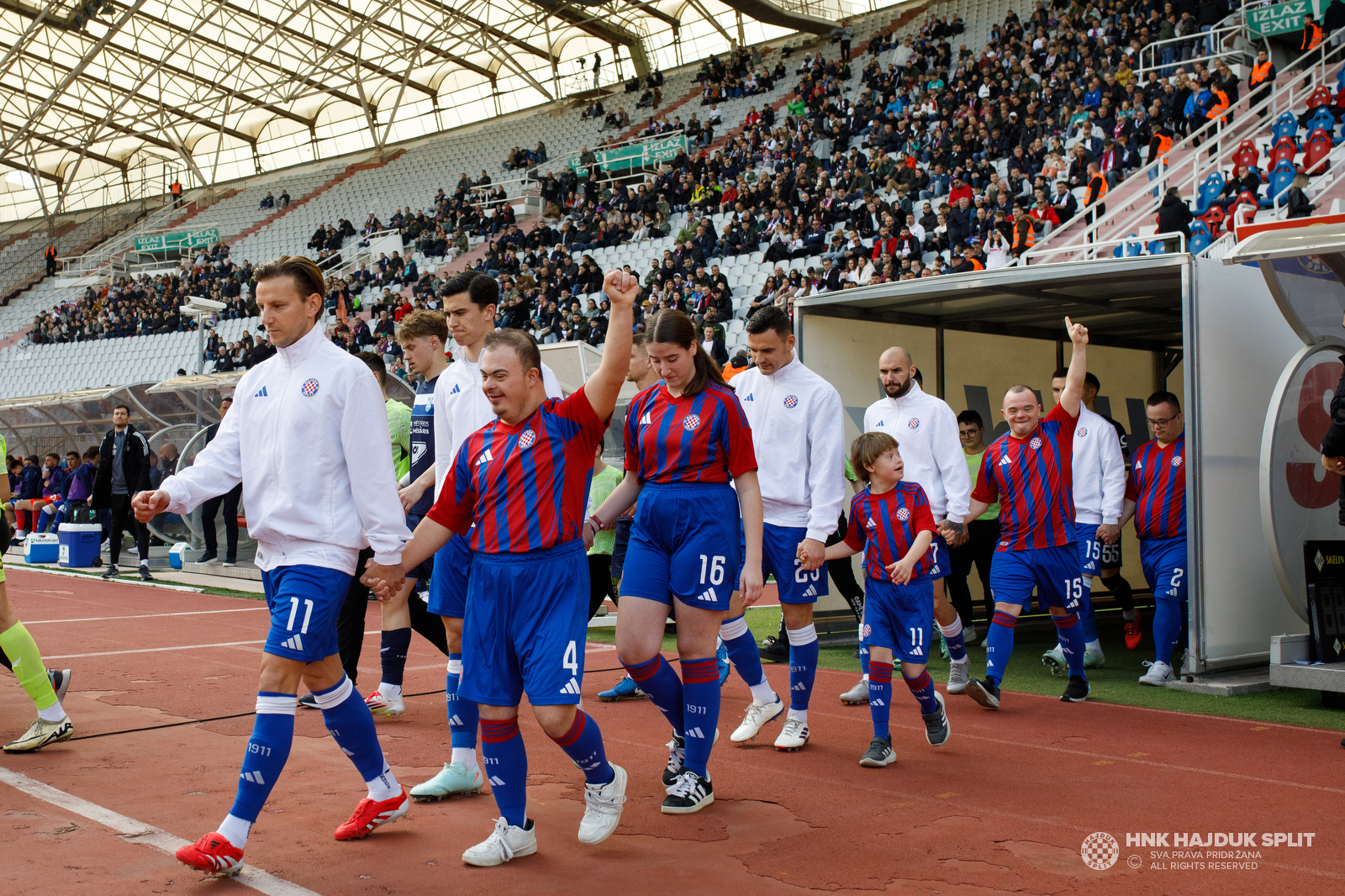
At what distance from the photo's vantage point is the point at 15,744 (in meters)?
5.09

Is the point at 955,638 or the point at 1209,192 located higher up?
the point at 1209,192

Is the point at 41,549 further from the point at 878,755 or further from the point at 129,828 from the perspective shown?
the point at 878,755

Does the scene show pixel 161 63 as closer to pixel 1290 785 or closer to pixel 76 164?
pixel 76 164

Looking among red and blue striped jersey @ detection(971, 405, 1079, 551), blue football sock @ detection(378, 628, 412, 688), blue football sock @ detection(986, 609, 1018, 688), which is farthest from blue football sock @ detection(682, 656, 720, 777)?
red and blue striped jersey @ detection(971, 405, 1079, 551)

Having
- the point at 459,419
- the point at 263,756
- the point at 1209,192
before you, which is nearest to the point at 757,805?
the point at 263,756

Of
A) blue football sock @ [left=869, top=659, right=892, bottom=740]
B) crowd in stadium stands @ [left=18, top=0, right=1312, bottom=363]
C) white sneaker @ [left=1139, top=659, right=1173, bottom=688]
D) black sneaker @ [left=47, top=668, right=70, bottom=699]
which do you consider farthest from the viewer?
crowd in stadium stands @ [left=18, top=0, right=1312, bottom=363]

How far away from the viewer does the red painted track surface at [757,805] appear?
349 cm

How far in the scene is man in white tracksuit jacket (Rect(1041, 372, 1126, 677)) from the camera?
7664 mm

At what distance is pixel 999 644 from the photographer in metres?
6.25

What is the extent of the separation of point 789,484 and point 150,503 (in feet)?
9.32

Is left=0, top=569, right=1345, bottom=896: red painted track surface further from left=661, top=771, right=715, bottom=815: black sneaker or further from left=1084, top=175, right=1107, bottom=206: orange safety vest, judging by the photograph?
left=1084, top=175, right=1107, bottom=206: orange safety vest

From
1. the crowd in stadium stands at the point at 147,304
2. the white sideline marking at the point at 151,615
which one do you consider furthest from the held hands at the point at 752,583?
the crowd in stadium stands at the point at 147,304

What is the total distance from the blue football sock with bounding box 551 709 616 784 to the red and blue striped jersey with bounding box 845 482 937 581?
6.66ft

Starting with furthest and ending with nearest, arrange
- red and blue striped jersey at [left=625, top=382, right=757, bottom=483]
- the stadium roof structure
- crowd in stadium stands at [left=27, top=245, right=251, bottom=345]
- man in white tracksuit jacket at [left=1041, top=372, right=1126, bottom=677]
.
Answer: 1. the stadium roof structure
2. crowd in stadium stands at [left=27, top=245, right=251, bottom=345]
3. man in white tracksuit jacket at [left=1041, top=372, right=1126, bottom=677]
4. red and blue striped jersey at [left=625, top=382, right=757, bottom=483]
